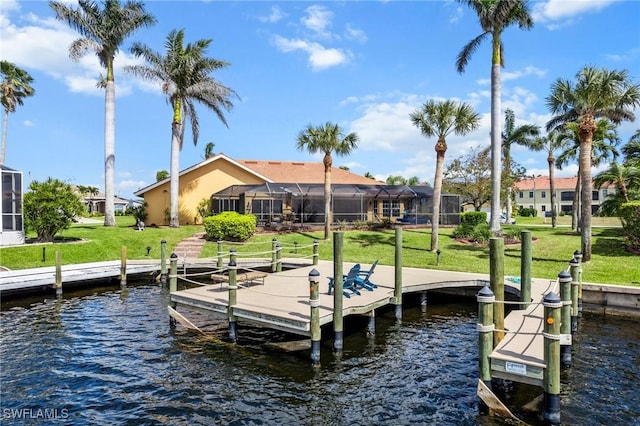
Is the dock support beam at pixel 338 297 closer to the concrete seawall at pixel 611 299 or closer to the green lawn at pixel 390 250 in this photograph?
the concrete seawall at pixel 611 299

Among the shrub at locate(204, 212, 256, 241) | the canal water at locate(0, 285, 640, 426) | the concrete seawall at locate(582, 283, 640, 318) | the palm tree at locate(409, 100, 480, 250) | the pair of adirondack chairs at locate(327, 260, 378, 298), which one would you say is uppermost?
the palm tree at locate(409, 100, 480, 250)

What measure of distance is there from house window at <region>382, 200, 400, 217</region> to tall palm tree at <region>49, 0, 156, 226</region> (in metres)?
20.4

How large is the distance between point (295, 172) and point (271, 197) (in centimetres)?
661

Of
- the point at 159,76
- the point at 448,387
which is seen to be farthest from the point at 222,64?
the point at 448,387

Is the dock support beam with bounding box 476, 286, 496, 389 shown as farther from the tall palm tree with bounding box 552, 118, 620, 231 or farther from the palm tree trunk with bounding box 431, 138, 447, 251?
the tall palm tree with bounding box 552, 118, 620, 231

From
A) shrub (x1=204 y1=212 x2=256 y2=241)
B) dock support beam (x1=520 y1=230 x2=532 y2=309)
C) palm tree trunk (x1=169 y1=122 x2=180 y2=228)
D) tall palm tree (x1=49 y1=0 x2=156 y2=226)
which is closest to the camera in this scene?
dock support beam (x1=520 y1=230 x2=532 y2=309)

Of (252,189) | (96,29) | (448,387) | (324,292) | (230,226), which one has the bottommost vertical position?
(448,387)

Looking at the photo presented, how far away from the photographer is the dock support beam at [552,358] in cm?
604

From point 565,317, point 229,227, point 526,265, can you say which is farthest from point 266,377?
point 229,227

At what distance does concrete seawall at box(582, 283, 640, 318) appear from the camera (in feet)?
38.5

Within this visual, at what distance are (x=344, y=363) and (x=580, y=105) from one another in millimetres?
14986

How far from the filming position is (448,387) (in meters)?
7.71

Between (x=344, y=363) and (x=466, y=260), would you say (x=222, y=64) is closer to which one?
(x=466, y=260)

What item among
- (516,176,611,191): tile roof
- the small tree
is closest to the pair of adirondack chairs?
the small tree
